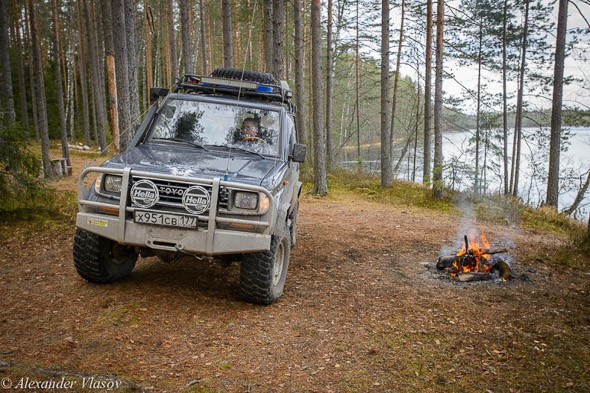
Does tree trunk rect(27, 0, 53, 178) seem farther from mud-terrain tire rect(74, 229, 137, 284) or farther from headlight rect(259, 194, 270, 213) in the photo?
headlight rect(259, 194, 270, 213)

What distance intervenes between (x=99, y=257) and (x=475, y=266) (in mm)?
5119

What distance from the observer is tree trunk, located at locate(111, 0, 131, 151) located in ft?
29.3

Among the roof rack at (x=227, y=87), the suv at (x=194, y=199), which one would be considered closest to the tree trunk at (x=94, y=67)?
the roof rack at (x=227, y=87)

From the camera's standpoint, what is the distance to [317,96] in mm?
14836

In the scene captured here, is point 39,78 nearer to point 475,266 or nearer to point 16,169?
point 16,169

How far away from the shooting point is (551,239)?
1004cm

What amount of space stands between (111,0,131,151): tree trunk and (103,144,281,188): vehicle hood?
12.1 feet

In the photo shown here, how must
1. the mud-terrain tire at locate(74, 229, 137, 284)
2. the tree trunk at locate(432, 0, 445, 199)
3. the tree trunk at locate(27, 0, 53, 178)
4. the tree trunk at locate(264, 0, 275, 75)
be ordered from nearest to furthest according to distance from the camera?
1. the mud-terrain tire at locate(74, 229, 137, 284)
2. the tree trunk at locate(27, 0, 53, 178)
3. the tree trunk at locate(264, 0, 275, 75)
4. the tree trunk at locate(432, 0, 445, 199)

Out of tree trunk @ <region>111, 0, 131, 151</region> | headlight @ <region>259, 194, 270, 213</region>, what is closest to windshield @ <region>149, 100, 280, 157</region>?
headlight @ <region>259, 194, 270, 213</region>

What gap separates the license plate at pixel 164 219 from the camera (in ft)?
14.9

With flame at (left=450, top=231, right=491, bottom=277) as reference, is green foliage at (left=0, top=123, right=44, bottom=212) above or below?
above

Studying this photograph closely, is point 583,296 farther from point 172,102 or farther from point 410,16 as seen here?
point 410,16

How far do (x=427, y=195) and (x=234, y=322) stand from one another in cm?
1232

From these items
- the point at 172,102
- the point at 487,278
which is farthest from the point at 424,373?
the point at 172,102
